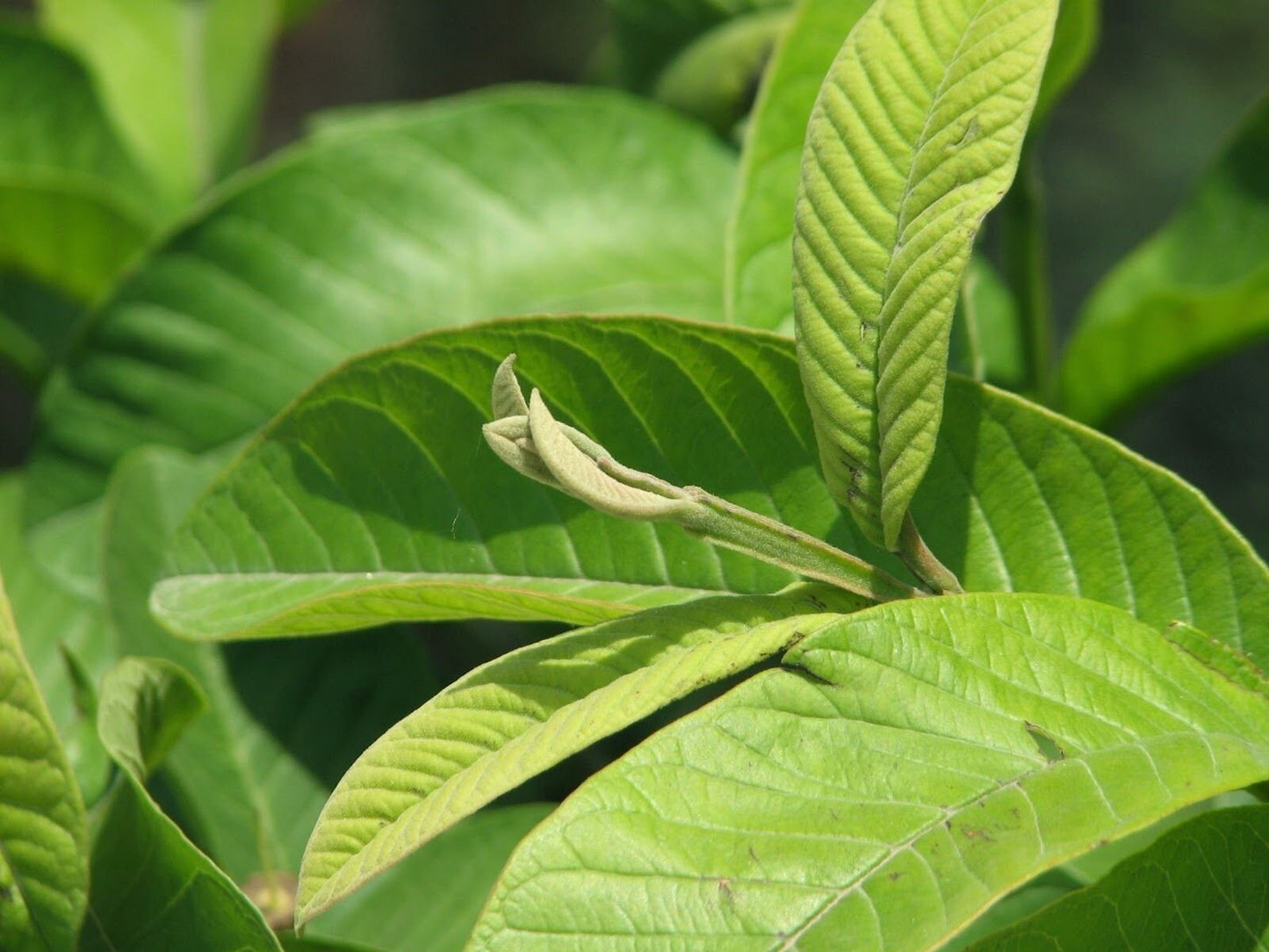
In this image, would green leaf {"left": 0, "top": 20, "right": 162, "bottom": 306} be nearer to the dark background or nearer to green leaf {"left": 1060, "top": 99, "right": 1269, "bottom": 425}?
green leaf {"left": 1060, "top": 99, "right": 1269, "bottom": 425}

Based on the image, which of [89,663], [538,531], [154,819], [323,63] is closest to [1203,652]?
[538,531]

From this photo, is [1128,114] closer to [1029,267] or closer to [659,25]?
[659,25]

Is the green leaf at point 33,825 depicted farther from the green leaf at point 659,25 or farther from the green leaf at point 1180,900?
the green leaf at point 659,25

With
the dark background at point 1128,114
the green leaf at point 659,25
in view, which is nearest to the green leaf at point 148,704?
the green leaf at point 659,25

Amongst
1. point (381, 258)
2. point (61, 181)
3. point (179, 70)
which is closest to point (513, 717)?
point (381, 258)

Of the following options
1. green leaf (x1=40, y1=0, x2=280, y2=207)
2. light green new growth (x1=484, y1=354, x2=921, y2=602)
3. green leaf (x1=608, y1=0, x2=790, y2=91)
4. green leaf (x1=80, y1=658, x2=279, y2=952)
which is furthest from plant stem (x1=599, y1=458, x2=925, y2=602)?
green leaf (x1=40, y1=0, x2=280, y2=207)

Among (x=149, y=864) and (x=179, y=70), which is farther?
(x=179, y=70)

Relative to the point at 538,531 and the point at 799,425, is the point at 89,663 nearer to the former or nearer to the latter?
the point at 538,531
